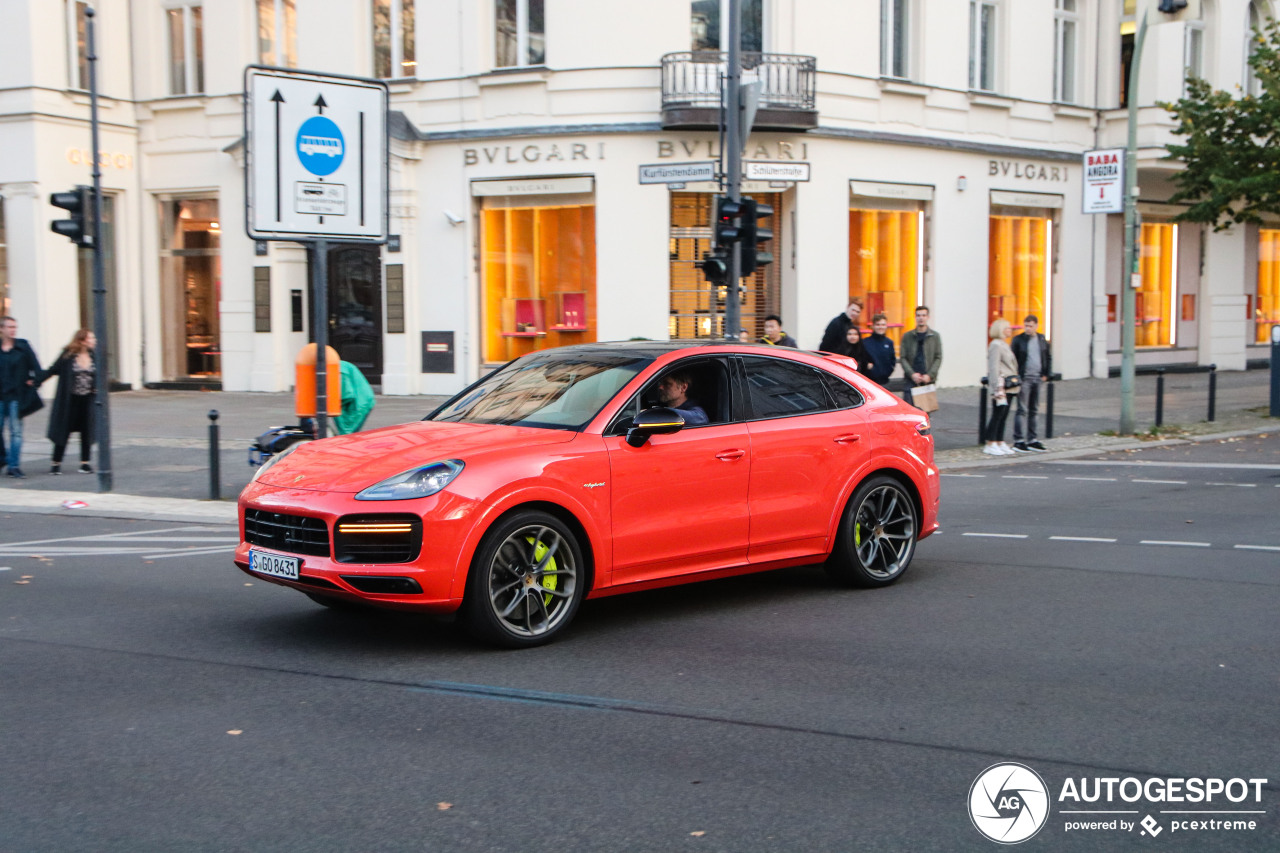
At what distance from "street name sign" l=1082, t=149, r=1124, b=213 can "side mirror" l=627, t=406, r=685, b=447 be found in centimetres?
1364

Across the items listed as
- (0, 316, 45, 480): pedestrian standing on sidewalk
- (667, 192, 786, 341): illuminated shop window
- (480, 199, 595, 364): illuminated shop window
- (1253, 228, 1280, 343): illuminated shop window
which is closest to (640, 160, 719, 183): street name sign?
(667, 192, 786, 341): illuminated shop window

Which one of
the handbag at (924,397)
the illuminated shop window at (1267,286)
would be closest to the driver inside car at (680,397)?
the handbag at (924,397)

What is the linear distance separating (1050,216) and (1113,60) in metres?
3.68

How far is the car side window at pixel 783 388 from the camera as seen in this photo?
26.1ft

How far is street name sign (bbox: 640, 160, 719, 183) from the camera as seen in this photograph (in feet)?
50.8

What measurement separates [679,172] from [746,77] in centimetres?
780

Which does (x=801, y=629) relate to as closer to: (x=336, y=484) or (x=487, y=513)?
(x=487, y=513)

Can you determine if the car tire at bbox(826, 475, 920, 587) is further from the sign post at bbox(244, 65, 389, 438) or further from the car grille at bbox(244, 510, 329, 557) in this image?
the sign post at bbox(244, 65, 389, 438)

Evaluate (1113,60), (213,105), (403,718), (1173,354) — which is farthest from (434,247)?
(403,718)

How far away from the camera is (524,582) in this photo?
667 centimetres

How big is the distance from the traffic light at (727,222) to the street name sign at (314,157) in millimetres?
4515

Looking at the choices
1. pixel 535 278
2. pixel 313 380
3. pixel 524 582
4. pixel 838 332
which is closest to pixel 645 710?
pixel 524 582

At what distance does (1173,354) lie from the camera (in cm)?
3058

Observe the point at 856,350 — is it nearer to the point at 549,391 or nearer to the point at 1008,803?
the point at 549,391
